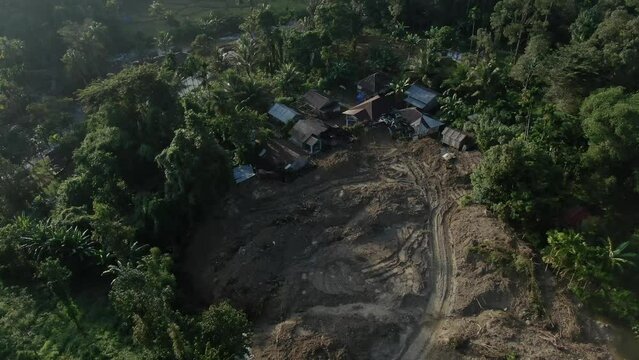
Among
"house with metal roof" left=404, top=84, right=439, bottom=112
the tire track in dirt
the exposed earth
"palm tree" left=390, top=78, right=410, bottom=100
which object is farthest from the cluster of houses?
the tire track in dirt

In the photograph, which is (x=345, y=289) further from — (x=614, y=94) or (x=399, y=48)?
(x=399, y=48)

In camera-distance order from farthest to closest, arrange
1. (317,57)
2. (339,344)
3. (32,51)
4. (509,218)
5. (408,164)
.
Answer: (32,51) < (317,57) < (408,164) < (509,218) < (339,344)

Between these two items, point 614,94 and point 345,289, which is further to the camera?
point 614,94

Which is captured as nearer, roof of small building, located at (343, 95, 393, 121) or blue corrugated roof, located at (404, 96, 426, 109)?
roof of small building, located at (343, 95, 393, 121)

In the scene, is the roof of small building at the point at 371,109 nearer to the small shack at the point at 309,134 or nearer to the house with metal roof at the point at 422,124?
the house with metal roof at the point at 422,124

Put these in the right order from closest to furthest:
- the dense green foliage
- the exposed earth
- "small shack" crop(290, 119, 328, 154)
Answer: the exposed earth → the dense green foliage → "small shack" crop(290, 119, 328, 154)

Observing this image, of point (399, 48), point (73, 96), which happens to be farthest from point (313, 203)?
point (73, 96)

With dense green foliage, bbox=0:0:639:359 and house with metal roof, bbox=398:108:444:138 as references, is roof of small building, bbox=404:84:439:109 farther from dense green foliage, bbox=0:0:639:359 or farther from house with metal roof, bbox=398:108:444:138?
house with metal roof, bbox=398:108:444:138
